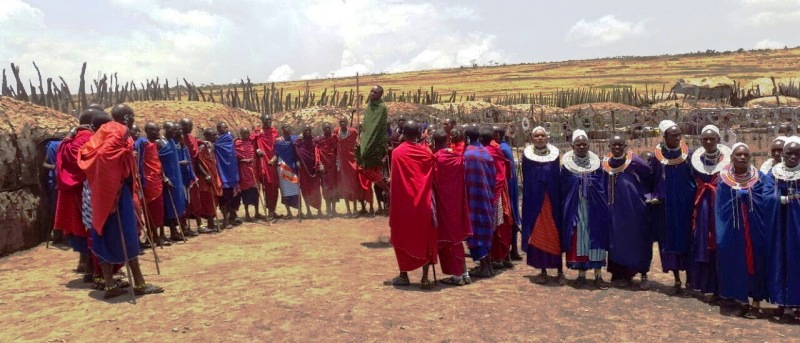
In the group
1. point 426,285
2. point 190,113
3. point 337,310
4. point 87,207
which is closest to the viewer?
point 337,310

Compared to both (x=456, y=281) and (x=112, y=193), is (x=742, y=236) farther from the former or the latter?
(x=112, y=193)

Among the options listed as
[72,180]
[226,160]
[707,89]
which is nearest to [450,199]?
→ [72,180]

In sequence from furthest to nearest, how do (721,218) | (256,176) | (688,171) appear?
1. (256,176)
2. (688,171)
3. (721,218)

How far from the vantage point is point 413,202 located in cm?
611

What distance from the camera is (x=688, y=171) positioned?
5.80 m

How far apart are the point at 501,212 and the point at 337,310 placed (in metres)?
2.56

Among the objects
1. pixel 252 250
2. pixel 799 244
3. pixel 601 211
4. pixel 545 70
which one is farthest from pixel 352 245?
pixel 545 70

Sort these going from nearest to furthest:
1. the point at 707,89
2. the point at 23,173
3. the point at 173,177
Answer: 1. the point at 23,173
2. the point at 173,177
3. the point at 707,89

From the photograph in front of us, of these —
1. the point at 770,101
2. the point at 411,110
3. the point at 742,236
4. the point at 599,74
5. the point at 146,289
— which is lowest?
the point at 146,289

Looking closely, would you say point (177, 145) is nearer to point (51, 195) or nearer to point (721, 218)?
point (51, 195)

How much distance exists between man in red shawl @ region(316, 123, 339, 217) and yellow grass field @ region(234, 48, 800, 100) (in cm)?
4281

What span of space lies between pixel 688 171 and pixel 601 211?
906mm

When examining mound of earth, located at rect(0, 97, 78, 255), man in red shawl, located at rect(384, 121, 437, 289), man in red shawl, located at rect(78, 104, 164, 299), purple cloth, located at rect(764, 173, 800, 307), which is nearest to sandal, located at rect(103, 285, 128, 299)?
man in red shawl, located at rect(78, 104, 164, 299)

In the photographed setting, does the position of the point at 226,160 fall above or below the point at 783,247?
above
